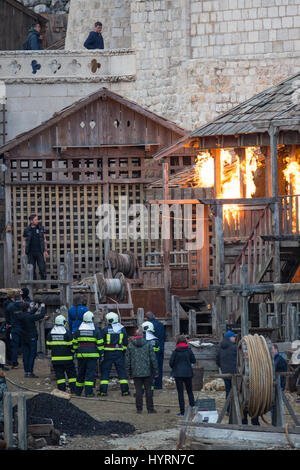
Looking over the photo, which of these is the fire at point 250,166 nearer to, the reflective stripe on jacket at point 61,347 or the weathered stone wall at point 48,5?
the reflective stripe on jacket at point 61,347

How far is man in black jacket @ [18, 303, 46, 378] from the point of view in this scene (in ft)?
82.4

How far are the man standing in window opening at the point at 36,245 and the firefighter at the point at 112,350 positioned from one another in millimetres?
6782

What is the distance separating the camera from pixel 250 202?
27.0 m

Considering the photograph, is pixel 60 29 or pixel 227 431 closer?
pixel 227 431

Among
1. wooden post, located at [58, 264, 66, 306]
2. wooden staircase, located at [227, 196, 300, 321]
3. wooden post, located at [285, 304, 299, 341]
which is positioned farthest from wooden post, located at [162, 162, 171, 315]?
wooden post, located at [285, 304, 299, 341]

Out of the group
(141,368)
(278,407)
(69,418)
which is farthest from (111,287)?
(278,407)

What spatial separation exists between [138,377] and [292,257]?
676 centimetres

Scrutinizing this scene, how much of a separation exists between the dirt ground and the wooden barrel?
0.13m

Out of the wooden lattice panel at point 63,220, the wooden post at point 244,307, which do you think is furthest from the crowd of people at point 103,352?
the wooden lattice panel at point 63,220

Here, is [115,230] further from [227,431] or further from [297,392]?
[227,431]

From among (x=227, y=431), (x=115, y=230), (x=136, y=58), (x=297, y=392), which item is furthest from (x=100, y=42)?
(x=227, y=431)

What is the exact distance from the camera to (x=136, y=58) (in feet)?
119

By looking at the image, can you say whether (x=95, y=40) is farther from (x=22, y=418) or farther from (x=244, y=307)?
(x=22, y=418)

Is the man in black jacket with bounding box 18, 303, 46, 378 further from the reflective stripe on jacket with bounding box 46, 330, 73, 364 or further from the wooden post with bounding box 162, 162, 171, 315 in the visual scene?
the wooden post with bounding box 162, 162, 171, 315
